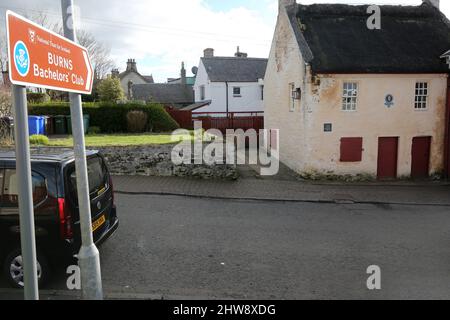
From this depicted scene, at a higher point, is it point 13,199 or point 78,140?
point 78,140

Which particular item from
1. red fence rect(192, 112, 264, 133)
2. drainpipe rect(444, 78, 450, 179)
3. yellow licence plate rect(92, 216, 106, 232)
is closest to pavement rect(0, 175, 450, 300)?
yellow licence plate rect(92, 216, 106, 232)

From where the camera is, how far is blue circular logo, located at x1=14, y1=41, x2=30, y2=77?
2.42 m

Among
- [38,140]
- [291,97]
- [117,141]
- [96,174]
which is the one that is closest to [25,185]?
[96,174]

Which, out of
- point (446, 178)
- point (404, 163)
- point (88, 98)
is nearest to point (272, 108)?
point (404, 163)

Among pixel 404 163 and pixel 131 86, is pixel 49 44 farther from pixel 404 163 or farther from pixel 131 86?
pixel 131 86

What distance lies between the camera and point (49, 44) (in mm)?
2883

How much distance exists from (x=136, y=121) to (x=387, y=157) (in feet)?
47.0

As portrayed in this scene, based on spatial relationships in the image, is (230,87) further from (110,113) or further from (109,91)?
(110,113)

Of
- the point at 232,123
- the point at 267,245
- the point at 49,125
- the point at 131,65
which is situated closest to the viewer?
the point at 267,245

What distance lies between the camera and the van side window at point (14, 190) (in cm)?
484

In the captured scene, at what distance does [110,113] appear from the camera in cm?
2223

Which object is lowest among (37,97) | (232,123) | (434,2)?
(232,123)

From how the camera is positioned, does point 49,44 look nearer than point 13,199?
Yes

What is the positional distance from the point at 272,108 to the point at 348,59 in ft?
17.6
